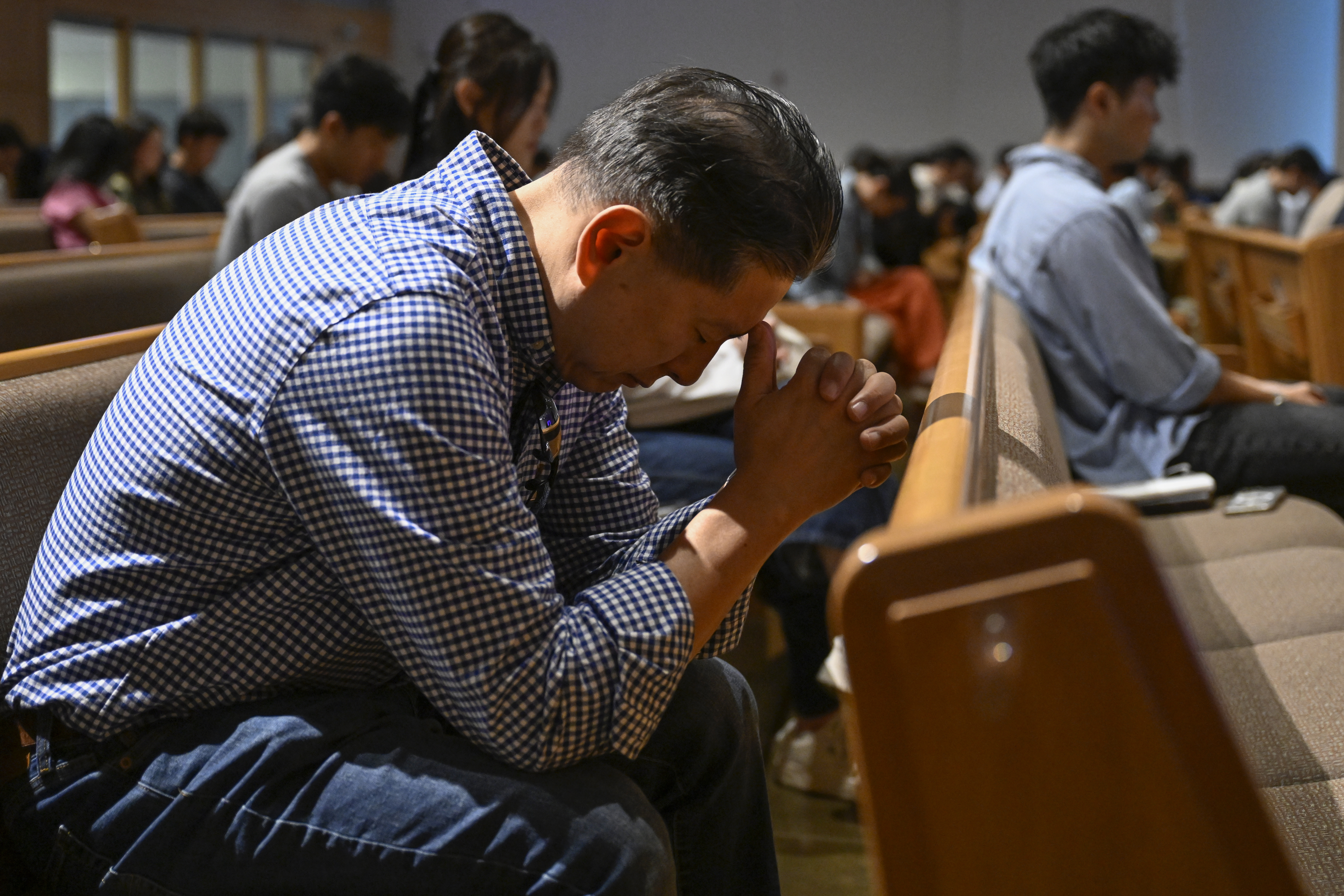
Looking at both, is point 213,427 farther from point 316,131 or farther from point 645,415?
point 316,131

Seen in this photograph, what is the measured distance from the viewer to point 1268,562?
5.05 ft

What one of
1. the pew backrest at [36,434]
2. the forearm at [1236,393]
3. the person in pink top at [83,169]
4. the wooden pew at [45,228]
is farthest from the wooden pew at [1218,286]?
the person in pink top at [83,169]

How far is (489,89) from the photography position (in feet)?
6.79

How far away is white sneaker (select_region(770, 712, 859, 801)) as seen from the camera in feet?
5.86

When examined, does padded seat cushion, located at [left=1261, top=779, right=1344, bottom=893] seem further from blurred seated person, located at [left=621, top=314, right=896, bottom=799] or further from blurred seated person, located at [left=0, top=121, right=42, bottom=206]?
blurred seated person, located at [left=0, top=121, right=42, bottom=206]

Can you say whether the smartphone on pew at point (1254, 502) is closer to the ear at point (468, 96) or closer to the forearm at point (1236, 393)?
the forearm at point (1236, 393)

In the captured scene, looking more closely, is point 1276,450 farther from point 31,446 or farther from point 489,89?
point 31,446

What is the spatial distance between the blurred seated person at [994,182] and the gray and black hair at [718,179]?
231 inches

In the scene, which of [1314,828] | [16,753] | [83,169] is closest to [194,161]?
[83,169]

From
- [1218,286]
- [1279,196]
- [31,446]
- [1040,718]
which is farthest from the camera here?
[1279,196]

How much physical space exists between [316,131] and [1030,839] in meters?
2.70

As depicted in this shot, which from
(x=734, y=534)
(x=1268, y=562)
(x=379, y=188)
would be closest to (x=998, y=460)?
(x=734, y=534)

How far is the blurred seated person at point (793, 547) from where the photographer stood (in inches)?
69.3

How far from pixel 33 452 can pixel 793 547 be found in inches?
43.5
